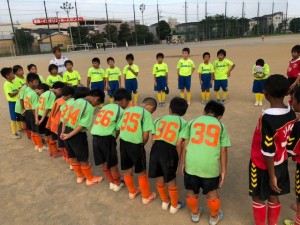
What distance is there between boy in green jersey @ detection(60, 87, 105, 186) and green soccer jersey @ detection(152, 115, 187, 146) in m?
1.29

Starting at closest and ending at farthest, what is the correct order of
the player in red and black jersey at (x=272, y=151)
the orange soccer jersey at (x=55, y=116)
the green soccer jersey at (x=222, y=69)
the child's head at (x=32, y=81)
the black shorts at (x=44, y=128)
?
the player in red and black jersey at (x=272, y=151) < the orange soccer jersey at (x=55, y=116) < the black shorts at (x=44, y=128) < the child's head at (x=32, y=81) < the green soccer jersey at (x=222, y=69)

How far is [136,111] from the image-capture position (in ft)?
11.6

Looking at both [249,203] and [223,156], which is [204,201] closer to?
[249,203]

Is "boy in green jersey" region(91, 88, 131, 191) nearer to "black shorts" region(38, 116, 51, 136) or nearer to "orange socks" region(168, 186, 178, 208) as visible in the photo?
"orange socks" region(168, 186, 178, 208)

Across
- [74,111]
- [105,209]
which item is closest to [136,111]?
[74,111]

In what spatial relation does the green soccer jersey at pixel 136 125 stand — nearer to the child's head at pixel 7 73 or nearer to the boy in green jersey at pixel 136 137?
the boy in green jersey at pixel 136 137

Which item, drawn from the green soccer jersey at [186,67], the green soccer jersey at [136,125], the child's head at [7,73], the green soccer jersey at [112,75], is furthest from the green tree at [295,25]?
the green soccer jersey at [136,125]

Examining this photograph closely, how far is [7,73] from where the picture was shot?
6301 millimetres

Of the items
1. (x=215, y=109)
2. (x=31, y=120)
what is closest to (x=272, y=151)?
(x=215, y=109)

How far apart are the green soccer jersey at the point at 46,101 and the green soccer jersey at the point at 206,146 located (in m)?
3.29

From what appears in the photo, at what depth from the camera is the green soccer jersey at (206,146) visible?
2926 mm

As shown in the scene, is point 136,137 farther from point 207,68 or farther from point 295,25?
point 295,25

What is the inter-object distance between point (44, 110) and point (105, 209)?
101 inches

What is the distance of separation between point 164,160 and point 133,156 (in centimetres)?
51
